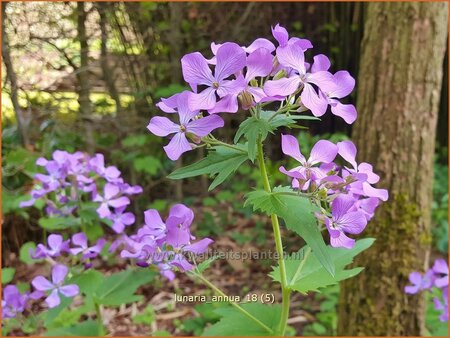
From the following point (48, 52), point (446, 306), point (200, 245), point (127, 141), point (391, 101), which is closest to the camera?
point (200, 245)

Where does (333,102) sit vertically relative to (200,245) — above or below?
above

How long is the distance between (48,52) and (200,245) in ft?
8.38

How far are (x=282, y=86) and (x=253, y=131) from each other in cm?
9

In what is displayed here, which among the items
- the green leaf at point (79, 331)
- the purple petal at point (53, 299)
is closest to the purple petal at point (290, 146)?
the purple petal at point (53, 299)

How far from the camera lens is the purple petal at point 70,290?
1.56 m

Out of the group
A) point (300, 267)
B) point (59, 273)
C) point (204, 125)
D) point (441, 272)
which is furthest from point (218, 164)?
point (441, 272)

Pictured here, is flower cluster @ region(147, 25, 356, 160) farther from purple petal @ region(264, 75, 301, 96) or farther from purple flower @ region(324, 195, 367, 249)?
purple flower @ region(324, 195, 367, 249)

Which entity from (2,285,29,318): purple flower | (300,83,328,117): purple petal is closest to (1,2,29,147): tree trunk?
(2,285,29,318): purple flower

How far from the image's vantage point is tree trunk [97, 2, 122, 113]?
3500 mm

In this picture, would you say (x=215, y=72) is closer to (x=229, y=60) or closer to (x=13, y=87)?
(x=229, y=60)

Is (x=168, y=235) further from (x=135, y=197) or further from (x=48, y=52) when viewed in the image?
(x=135, y=197)

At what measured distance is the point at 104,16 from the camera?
11.5ft

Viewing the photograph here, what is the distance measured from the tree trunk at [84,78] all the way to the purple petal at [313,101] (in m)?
2.64

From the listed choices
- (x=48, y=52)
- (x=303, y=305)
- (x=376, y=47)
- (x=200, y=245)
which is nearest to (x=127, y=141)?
(x=48, y=52)
